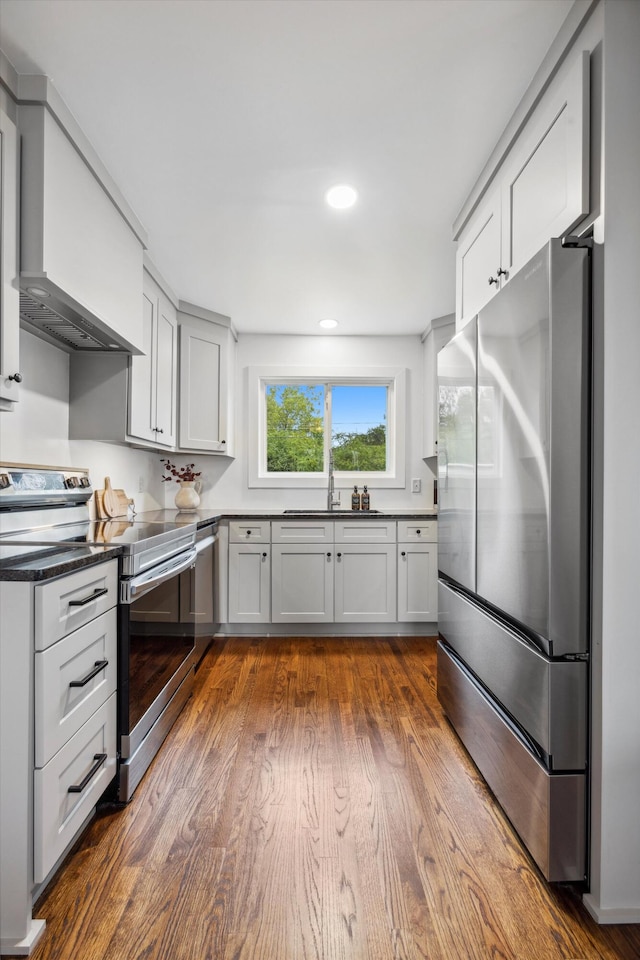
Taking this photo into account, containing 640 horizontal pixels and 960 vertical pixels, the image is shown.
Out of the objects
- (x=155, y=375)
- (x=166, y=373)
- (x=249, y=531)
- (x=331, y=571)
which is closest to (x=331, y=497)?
(x=331, y=571)

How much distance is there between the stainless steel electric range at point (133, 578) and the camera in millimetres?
1800

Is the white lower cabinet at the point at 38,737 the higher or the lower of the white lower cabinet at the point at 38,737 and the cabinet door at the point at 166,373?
the lower

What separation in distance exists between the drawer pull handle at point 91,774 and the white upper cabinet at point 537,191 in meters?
2.07

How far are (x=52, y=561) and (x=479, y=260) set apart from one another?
195 centimetres

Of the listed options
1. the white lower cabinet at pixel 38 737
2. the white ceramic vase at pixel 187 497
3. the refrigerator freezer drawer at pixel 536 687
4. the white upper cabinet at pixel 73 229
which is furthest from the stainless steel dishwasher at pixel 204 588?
the refrigerator freezer drawer at pixel 536 687

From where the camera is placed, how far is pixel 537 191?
1646mm

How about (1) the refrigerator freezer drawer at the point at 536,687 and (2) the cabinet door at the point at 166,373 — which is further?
(2) the cabinet door at the point at 166,373

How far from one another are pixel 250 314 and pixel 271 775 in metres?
3.06

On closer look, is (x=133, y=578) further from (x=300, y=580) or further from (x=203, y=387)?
(x=203, y=387)

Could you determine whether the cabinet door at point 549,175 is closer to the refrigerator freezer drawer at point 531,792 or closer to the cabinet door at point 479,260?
the cabinet door at point 479,260

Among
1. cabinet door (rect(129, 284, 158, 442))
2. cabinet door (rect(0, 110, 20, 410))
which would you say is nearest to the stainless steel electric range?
cabinet door (rect(129, 284, 158, 442))

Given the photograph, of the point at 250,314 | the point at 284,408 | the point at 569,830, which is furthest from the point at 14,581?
the point at 284,408

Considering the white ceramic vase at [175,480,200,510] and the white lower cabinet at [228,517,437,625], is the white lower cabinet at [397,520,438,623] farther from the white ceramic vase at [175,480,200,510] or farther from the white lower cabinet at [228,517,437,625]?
the white ceramic vase at [175,480,200,510]

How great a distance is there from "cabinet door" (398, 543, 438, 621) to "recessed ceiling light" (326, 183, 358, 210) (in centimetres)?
228
